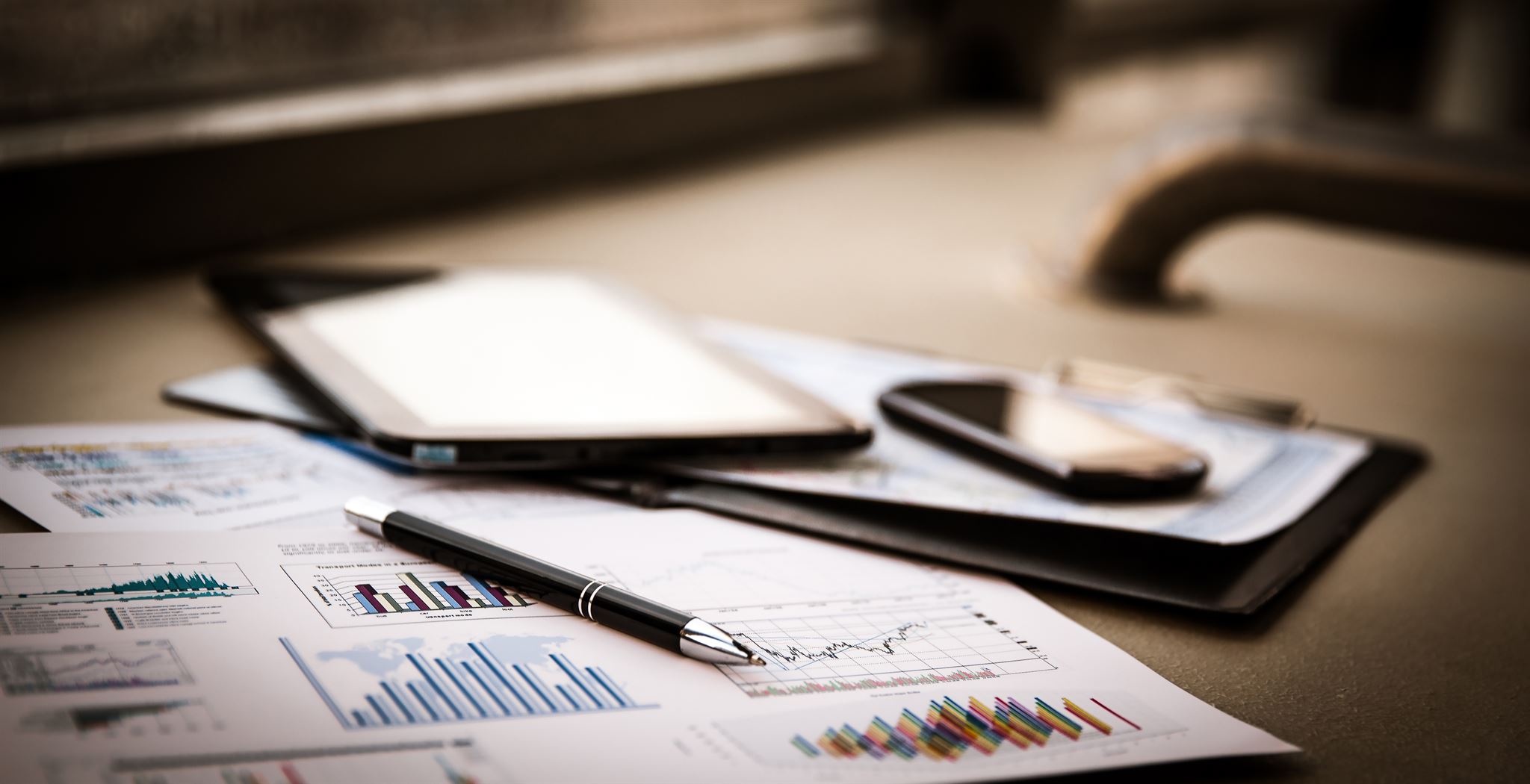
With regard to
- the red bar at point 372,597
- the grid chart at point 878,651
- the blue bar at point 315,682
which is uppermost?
the red bar at point 372,597

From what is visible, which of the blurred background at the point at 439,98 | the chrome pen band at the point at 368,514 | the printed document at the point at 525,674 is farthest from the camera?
the blurred background at the point at 439,98

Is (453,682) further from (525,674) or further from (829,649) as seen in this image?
(829,649)

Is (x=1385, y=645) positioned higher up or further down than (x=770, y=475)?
further down

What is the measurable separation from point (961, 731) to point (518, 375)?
29 centimetres

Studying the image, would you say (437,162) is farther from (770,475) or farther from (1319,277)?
(1319,277)

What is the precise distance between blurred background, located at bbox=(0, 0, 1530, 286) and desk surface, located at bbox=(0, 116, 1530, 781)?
0.16ft

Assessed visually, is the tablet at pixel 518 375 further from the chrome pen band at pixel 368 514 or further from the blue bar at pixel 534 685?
the blue bar at pixel 534 685

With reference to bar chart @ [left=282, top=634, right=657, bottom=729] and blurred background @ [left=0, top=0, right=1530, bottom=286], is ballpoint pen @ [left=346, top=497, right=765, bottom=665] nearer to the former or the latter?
bar chart @ [left=282, top=634, right=657, bottom=729]

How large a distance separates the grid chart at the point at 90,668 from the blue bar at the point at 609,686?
0.12 metres

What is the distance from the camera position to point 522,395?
557mm

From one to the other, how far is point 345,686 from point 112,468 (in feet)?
0.68

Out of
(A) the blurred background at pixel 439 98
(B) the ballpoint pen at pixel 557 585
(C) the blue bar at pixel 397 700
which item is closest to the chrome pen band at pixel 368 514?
(B) the ballpoint pen at pixel 557 585

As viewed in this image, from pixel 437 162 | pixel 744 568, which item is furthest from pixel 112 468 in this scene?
pixel 437 162

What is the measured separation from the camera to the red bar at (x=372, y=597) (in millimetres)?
417
